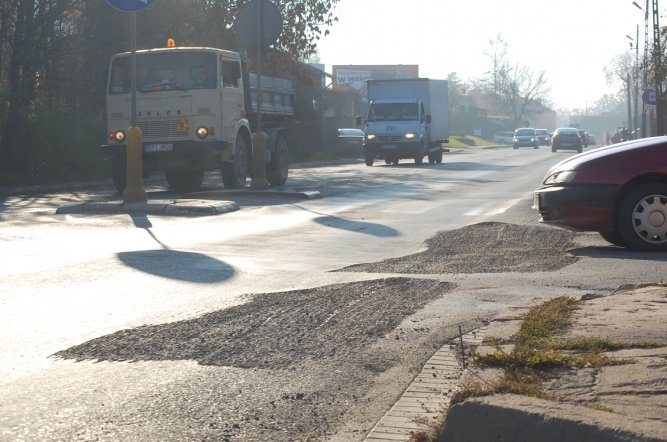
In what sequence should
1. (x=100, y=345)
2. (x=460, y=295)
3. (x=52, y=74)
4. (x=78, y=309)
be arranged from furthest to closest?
(x=52, y=74) < (x=460, y=295) < (x=78, y=309) < (x=100, y=345)

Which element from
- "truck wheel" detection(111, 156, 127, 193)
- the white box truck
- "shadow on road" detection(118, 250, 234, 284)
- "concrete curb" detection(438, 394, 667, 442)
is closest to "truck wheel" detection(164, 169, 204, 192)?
"truck wheel" detection(111, 156, 127, 193)

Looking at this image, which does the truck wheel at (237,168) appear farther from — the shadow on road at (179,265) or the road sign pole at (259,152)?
the shadow on road at (179,265)

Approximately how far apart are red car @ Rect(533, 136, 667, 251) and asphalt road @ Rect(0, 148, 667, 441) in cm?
35

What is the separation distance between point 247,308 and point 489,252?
410 centimetres

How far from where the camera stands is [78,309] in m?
7.35

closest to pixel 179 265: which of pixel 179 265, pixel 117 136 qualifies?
pixel 179 265

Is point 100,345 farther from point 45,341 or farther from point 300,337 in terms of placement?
point 300,337

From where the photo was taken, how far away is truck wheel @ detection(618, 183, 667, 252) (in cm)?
1070

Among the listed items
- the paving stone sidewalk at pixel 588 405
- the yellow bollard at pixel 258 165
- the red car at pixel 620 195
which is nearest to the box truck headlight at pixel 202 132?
the yellow bollard at pixel 258 165

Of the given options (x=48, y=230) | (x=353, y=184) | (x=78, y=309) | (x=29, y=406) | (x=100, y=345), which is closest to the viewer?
(x=29, y=406)

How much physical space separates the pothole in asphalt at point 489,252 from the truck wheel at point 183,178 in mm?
11335

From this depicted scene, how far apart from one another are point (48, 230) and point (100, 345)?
7.37 m

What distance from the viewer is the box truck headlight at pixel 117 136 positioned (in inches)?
→ 832

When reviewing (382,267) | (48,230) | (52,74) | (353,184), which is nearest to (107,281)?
(382,267)
